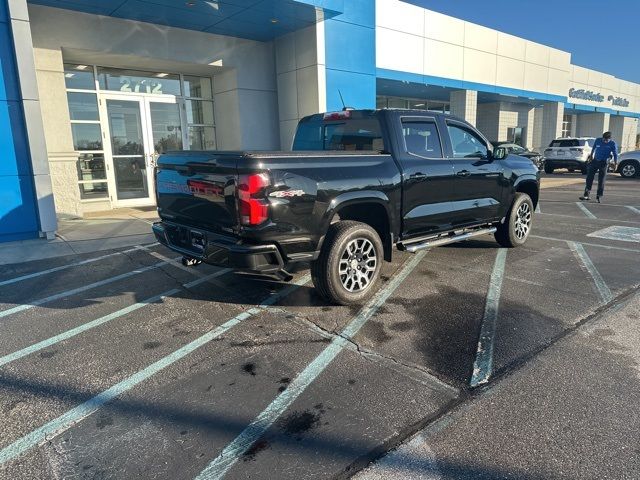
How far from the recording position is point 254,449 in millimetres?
2545

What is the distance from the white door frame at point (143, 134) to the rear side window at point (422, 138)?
25.9 feet

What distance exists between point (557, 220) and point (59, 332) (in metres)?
9.41

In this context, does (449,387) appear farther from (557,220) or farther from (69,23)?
(69,23)

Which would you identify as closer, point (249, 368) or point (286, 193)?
point (249, 368)

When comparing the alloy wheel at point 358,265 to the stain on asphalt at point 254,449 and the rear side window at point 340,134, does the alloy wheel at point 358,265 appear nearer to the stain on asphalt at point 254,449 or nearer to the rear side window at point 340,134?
the rear side window at point 340,134

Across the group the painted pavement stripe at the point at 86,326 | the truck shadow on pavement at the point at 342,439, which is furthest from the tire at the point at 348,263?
the painted pavement stripe at the point at 86,326

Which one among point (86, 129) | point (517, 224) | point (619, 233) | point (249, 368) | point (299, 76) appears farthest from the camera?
point (299, 76)

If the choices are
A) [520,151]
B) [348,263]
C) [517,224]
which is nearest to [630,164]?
[520,151]

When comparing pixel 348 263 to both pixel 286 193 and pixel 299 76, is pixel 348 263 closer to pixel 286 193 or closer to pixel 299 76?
pixel 286 193

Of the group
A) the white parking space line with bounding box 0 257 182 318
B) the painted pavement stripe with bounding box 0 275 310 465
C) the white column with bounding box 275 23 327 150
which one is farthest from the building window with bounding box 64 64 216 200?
the painted pavement stripe with bounding box 0 275 310 465

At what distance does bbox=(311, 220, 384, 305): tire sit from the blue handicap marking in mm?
5262

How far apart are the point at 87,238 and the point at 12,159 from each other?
1.80m

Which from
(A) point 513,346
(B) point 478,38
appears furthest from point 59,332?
(B) point 478,38

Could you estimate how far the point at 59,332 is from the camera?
418 centimetres
